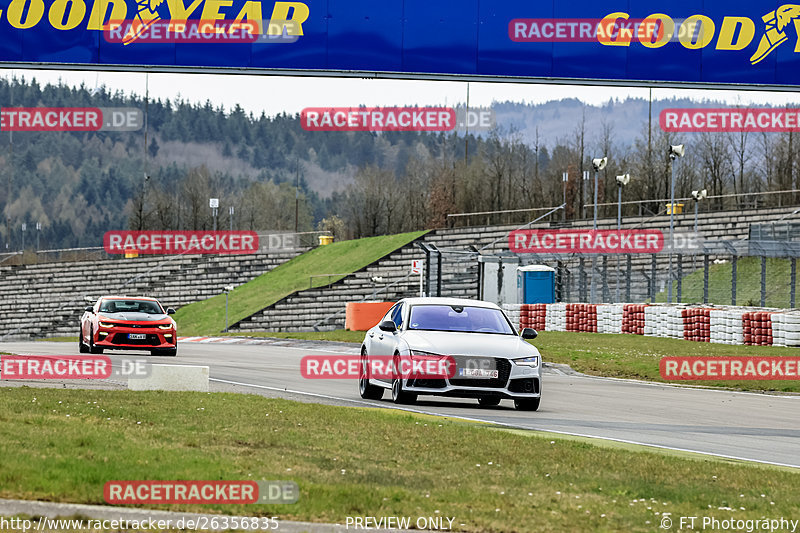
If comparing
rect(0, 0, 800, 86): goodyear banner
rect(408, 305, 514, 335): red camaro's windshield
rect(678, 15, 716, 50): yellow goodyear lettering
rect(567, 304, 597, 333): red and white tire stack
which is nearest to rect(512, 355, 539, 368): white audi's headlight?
rect(408, 305, 514, 335): red camaro's windshield

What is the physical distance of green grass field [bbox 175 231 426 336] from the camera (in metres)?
66.0

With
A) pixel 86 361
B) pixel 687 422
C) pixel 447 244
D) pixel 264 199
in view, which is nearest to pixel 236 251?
pixel 447 244

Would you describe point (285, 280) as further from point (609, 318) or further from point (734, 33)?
point (734, 33)

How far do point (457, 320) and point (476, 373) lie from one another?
134 cm

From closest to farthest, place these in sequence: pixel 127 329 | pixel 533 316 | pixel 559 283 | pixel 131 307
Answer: pixel 127 329 < pixel 131 307 < pixel 533 316 < pixel 559 283

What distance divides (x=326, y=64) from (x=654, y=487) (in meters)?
14.3

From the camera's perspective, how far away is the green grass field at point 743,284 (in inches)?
1934

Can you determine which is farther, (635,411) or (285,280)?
(285,280)

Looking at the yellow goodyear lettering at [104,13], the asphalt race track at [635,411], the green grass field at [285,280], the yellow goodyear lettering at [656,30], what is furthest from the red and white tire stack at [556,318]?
the yellow goodyear lettering at [104,13]

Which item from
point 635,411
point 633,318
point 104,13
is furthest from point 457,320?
point 633,318

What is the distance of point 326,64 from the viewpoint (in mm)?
21734

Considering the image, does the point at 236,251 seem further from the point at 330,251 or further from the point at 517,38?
the point at 517,38

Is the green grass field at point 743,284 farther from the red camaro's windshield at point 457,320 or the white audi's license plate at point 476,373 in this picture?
the white audi's license plate at point 476,373

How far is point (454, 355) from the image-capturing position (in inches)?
618
